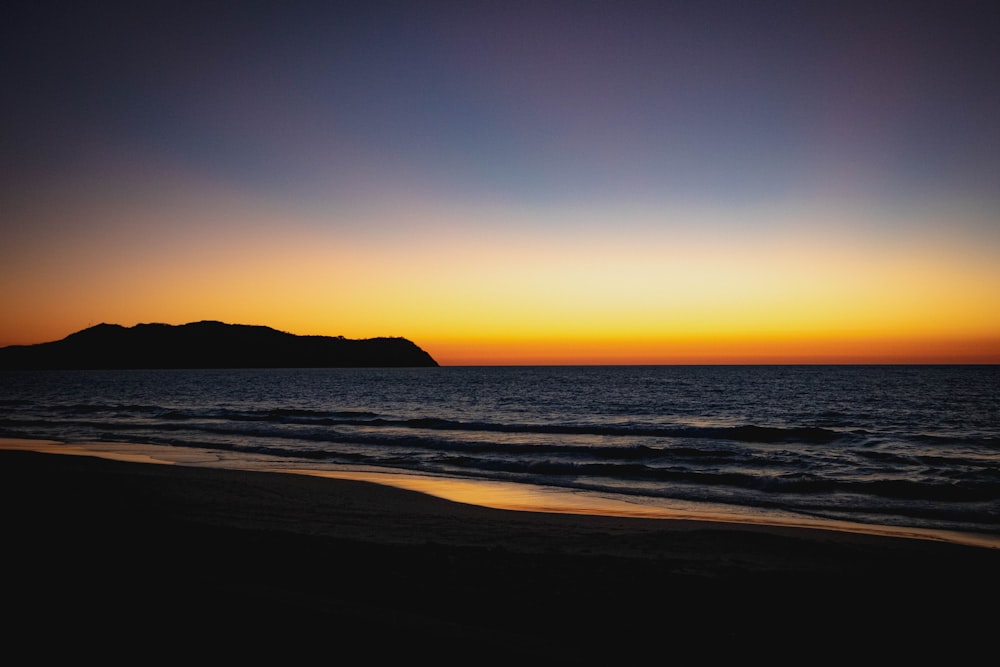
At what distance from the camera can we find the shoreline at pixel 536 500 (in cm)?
1183

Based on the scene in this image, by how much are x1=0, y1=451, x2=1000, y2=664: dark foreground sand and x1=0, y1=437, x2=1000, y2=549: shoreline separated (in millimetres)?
1498

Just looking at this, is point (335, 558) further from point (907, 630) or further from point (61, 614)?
point (907, 630)

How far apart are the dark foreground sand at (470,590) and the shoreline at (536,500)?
150cm

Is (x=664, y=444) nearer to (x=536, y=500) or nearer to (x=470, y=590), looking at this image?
(x=536, y=500)

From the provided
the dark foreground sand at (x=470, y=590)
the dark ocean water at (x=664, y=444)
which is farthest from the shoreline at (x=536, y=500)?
the dark foreground sand at (x=470, y=590)

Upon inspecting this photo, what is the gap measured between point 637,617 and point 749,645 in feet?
3.50

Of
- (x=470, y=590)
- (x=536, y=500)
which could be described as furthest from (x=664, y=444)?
(x=470, y=590)

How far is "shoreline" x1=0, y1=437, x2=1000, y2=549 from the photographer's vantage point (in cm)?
1183

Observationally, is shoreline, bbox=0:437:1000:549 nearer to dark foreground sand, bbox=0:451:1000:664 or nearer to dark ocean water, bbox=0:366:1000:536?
dark ocean water, bbox=0:366:1000:536

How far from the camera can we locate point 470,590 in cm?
654

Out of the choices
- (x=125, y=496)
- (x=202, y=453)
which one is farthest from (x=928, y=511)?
(x=202, y=453)

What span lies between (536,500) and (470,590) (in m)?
8.76

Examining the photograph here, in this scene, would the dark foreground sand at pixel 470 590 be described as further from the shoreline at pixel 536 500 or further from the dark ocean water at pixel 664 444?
the dark ocean water at pixel 664 444

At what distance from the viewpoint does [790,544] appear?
9.73m
